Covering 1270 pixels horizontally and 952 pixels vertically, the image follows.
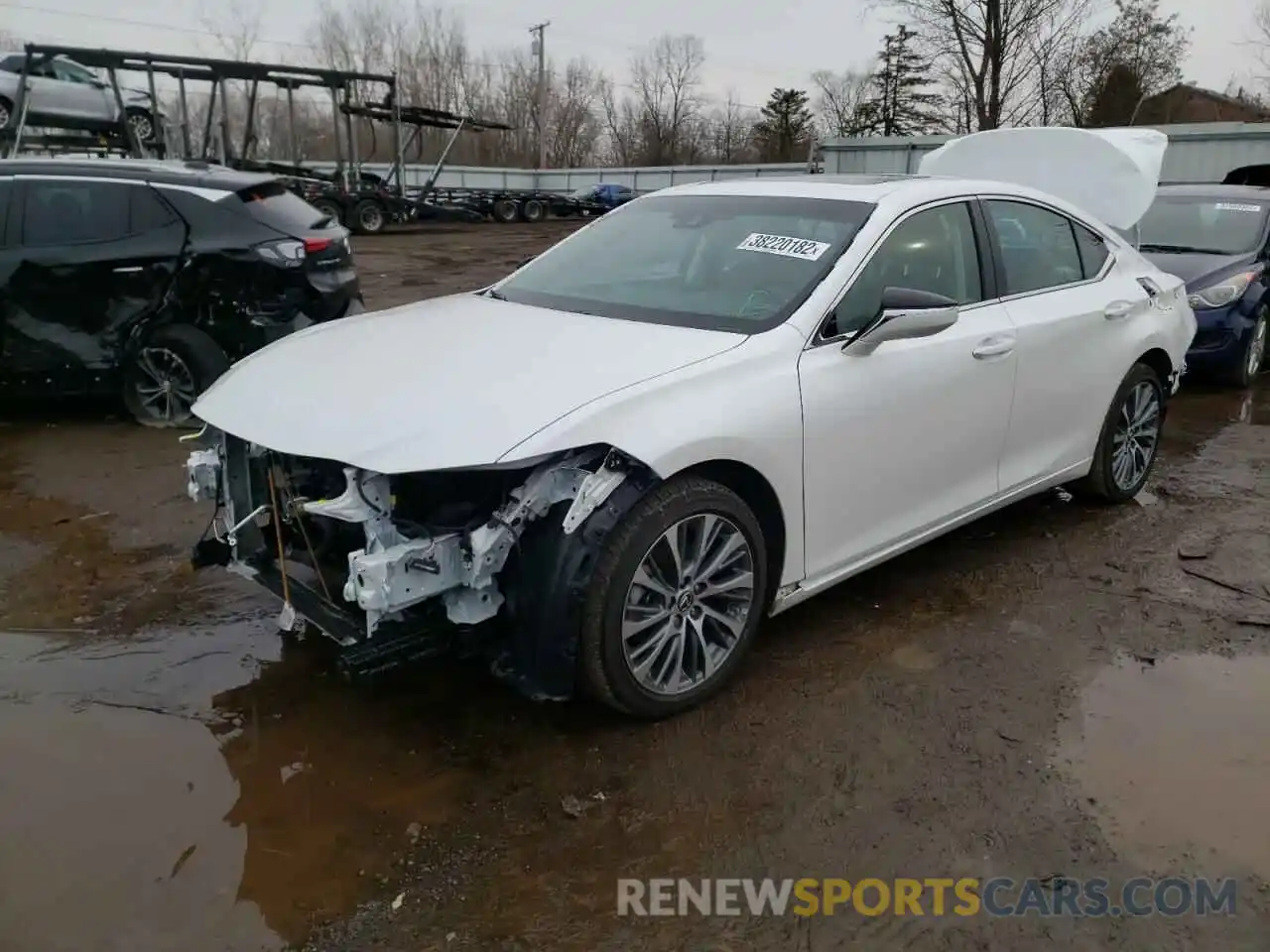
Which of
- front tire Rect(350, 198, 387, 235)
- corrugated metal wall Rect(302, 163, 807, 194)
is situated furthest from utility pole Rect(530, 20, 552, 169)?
front tire Rect(350, 198, 387, 235)

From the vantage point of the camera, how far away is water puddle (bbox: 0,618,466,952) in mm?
2373

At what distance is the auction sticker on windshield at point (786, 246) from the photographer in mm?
3551

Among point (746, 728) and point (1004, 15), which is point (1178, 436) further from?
point (1004, 15)

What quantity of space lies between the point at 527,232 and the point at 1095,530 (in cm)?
2301

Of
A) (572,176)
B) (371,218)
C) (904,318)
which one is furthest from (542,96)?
(904,318)

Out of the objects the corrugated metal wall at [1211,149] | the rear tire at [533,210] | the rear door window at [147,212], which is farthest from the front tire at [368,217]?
the rear door window at [147,212]

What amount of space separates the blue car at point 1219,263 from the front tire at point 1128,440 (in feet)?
8.74

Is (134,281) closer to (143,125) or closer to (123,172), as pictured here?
(123,172)

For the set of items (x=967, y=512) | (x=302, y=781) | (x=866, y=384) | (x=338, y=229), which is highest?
(x=338, y=229)

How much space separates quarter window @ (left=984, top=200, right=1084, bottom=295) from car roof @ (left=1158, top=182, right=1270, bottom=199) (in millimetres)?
5284

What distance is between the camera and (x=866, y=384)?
11.1ft

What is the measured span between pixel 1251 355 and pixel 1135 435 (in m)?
3.91

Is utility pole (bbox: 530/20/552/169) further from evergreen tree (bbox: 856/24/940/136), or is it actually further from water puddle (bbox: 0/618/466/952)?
water puddle (bbox: 0/618/466/952)

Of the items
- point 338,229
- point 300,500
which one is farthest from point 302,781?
point 338,229
